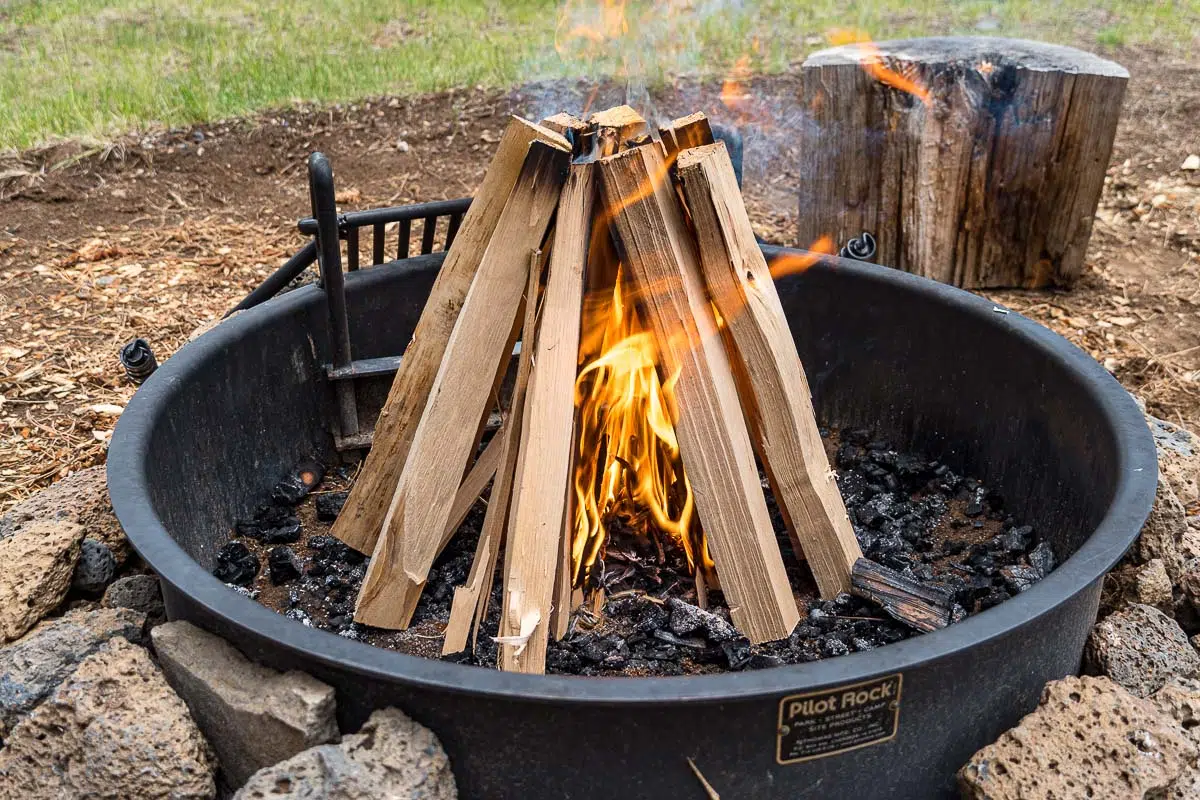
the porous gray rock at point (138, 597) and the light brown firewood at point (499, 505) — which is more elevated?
the light brown firewood at point (499, 505)

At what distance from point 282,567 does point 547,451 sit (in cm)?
87

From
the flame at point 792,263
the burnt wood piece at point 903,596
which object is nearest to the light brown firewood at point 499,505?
the burnt wood piece at point 903,596

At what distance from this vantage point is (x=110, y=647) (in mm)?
2066

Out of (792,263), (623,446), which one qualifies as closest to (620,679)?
(623,446)

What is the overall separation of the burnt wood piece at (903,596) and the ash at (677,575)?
0.16 ft

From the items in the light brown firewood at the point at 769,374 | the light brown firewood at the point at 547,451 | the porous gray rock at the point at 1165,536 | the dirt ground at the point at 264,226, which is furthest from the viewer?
the dirt ground at the point at 264,226

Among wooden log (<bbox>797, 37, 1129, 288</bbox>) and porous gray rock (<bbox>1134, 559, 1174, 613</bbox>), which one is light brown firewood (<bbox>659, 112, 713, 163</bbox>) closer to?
porous gray rock (<bbox>1134, 559, 1174, 613</bbox>)

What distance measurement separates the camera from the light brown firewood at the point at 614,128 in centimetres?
240

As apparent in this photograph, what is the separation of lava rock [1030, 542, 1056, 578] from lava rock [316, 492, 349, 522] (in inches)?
70.0

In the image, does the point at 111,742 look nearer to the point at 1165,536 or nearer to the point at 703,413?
the point at 703,413

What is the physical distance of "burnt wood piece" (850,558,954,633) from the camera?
2.30 m

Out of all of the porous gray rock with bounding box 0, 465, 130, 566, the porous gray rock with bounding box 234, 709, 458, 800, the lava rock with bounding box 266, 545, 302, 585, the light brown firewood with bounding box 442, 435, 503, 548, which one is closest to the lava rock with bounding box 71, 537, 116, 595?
the porous gray rock with bounding box 0, 465, 130, 566

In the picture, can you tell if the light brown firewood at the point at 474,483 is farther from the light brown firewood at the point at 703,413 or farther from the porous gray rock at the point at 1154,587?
the porous gray rock at the point at 1154,587

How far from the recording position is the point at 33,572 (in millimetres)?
2473
